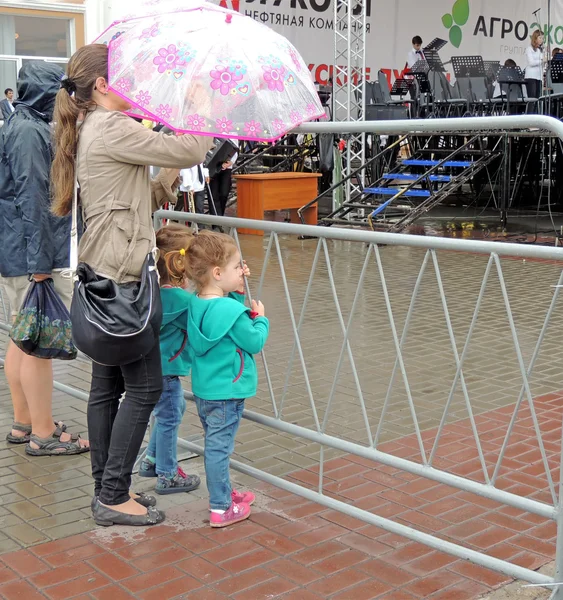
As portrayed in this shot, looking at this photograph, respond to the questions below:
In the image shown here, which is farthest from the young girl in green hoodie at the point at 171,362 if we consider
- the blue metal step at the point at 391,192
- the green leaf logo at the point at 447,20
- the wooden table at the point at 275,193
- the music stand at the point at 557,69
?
the green leaf logo at the point at 447,20

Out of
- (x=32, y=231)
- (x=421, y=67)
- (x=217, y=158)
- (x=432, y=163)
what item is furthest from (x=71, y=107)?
(x=421, y=67)

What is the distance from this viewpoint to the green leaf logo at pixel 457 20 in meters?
23.5

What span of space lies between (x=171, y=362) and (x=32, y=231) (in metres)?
1.04

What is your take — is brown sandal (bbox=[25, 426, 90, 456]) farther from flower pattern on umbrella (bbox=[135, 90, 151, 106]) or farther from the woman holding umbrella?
flower pattern on umbrella (bbox=[135, 90, 151, 106])

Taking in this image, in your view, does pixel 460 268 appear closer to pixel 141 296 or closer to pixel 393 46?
pixel 141 296

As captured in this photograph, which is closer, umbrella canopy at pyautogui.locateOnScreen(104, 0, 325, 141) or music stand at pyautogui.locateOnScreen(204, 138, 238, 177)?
umbrella canopy at pyautogui.locateOnScreen(104, 0, 325, 141)

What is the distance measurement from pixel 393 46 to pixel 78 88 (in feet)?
65.5

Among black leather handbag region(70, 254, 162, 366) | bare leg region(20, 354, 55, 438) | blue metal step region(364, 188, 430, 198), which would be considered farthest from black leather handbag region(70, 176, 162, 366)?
blue metal step region(364, 188, 430, 198)

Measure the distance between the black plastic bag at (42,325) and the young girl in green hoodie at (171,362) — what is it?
74 centimetres

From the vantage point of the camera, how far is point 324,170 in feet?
55.0

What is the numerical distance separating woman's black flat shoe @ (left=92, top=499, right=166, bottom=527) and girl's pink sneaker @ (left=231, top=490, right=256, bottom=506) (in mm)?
346

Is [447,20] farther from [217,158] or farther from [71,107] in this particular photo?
[71,107]

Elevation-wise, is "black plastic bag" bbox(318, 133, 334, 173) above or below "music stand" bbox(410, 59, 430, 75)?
below

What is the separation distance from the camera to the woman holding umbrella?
3309 millimetres
